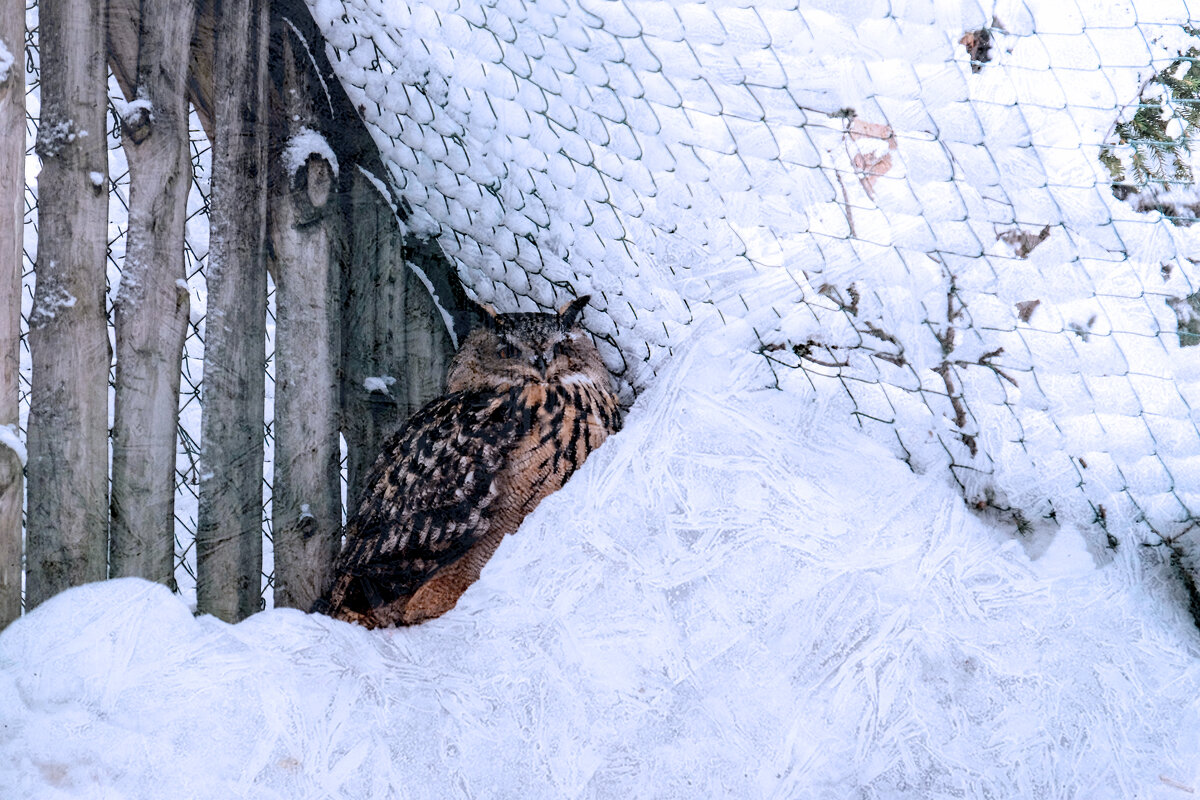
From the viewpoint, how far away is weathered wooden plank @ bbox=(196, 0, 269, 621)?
2574 mm

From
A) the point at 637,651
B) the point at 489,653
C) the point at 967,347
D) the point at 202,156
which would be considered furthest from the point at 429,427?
the point at 967,347

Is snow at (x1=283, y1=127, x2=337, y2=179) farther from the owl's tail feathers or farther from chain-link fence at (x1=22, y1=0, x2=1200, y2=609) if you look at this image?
the owl's tail feathers

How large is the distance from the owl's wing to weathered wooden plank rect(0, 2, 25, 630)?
2.52 ft

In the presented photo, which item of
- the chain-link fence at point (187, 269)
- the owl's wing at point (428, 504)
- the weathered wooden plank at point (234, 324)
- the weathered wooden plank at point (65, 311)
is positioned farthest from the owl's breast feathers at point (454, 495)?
the weathered wooden plank at point (65, 311)

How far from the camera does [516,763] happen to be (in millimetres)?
2014

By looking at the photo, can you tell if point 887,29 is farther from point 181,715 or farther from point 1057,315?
point 181,715

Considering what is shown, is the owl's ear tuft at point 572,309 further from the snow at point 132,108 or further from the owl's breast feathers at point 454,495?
the snow at point 132,108

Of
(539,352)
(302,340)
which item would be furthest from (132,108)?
(539,352)

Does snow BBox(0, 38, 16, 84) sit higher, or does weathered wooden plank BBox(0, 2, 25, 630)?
snow BBox(0, 38, 16, 84)

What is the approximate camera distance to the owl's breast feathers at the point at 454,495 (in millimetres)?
2520

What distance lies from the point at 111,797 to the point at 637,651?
107 cm

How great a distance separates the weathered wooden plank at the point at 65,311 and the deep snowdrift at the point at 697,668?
0.52 ft

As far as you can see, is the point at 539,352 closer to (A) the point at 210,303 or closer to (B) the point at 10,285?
(A) the point at 210,303

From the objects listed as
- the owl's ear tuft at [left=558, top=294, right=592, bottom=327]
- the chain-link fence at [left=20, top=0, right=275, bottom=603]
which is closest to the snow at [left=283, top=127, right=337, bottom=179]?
the chain-link fence at [left=20, top=0, right=275, bottom=603]
